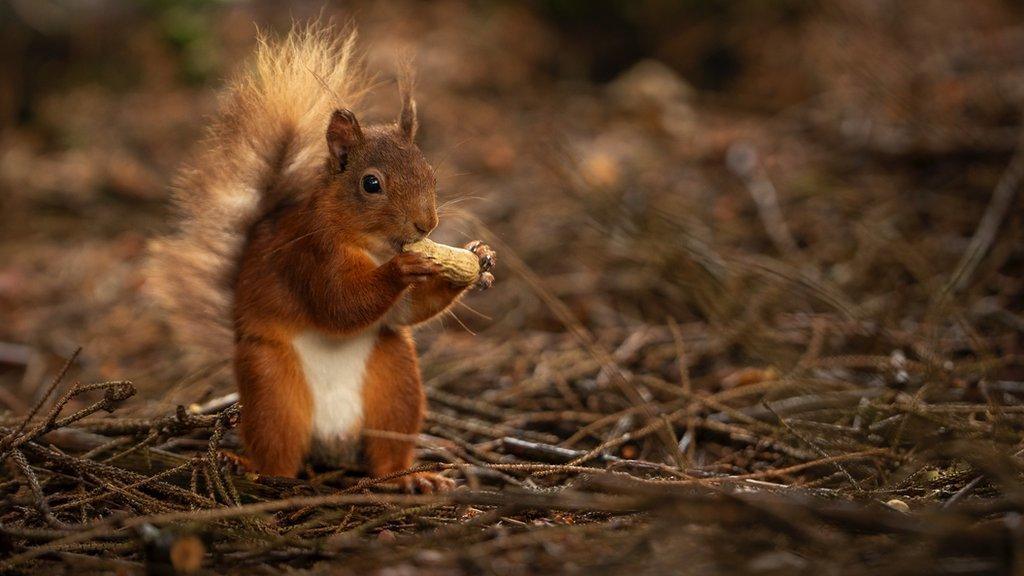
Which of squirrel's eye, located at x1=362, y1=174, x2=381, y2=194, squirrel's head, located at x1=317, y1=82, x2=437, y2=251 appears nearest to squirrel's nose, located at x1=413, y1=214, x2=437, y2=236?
squirrel's head, located at x1=317, y1=82, x2=437, y2=251

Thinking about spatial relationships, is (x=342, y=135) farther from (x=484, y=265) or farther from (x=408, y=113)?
(x=484, y=265)

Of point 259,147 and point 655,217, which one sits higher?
point 259,147

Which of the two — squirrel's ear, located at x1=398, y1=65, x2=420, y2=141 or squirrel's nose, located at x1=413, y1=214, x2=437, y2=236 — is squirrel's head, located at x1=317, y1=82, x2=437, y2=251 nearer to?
squirrel's nose, located at x1=413, y1=214, x2=437, y2=236

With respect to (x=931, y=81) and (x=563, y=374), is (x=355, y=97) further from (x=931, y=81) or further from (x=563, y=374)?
(x=931, y=81)

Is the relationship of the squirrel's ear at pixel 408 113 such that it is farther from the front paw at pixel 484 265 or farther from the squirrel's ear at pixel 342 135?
the front paw at pixel 484 265

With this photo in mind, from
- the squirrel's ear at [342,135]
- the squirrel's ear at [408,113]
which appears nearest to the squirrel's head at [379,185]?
the squirrel's ear at [342,135]

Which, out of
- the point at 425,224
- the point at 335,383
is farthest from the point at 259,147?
the point at 335,383

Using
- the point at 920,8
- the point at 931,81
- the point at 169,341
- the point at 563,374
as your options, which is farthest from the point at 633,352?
the point at 920,8
